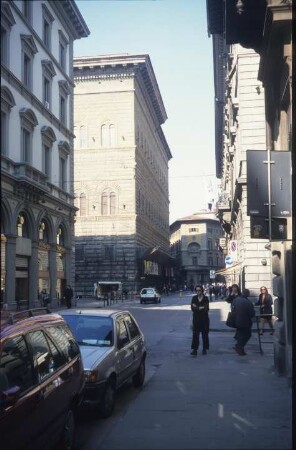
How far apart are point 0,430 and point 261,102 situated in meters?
22.0

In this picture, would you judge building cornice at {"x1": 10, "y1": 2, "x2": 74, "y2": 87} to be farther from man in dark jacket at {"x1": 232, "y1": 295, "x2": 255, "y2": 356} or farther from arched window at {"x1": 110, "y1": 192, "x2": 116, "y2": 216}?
arched window at {"x1": 110, "y1": 192, "x2": 116, "y2": 216}

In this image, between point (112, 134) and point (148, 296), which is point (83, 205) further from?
point (148, 296)

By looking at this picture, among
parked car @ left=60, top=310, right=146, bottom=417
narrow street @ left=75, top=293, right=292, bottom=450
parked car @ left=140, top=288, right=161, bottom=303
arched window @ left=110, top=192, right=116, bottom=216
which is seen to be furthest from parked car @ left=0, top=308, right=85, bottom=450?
arched window @ left=110, top=192, right=116, bottom=216

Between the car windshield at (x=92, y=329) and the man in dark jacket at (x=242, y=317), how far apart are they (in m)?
5.25

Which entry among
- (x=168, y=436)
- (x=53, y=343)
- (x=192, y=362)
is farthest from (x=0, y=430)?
(x=192, y=362)

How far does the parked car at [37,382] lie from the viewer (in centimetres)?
446

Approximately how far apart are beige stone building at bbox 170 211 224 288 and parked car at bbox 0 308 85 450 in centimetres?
10951

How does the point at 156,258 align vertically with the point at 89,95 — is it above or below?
below

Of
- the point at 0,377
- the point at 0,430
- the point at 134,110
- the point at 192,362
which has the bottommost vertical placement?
the point at 192,362

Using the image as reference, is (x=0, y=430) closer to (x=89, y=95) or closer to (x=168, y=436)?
(x=168, y=436)

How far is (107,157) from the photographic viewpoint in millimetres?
58688

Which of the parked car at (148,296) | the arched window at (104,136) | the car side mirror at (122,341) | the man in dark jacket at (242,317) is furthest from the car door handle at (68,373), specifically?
the arched window at (104,136)

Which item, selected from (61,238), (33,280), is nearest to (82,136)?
(61,238)

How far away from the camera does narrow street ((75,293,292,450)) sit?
245 inches
